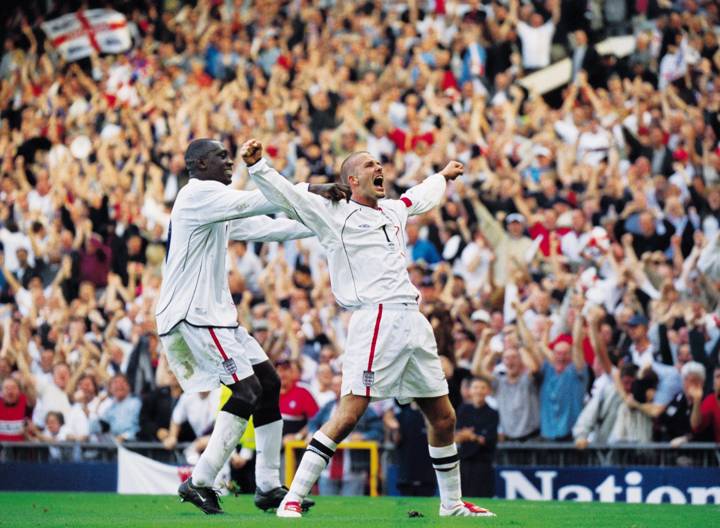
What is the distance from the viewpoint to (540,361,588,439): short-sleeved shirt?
16125 millimetres

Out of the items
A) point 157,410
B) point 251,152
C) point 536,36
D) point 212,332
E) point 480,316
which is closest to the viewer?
point 251,152

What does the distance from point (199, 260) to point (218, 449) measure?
1415mm

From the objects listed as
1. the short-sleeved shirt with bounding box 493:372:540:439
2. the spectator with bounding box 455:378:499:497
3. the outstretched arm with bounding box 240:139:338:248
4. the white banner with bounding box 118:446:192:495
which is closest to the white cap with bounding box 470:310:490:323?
the short-sleeved shirt with bounding box 493:372:540:439

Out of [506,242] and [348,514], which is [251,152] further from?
[506,242]

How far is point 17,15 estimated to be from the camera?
3453cm

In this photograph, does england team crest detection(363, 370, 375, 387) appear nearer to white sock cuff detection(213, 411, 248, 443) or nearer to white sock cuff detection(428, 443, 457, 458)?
white sock cuff detection(428, 443, 457, 458)

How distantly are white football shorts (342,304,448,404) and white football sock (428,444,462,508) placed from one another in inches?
18.7

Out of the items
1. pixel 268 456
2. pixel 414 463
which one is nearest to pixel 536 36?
pixel 414 463

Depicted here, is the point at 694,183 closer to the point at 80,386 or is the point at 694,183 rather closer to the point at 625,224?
the point at 625,224

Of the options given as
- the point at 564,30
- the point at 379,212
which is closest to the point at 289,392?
the point at 379,212

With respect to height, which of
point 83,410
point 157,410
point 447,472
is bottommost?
point 83,410

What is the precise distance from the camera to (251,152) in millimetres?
10109

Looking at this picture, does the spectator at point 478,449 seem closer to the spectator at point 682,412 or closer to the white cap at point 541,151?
the spectator at point 682,412

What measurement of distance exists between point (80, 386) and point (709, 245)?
27.0 ft
